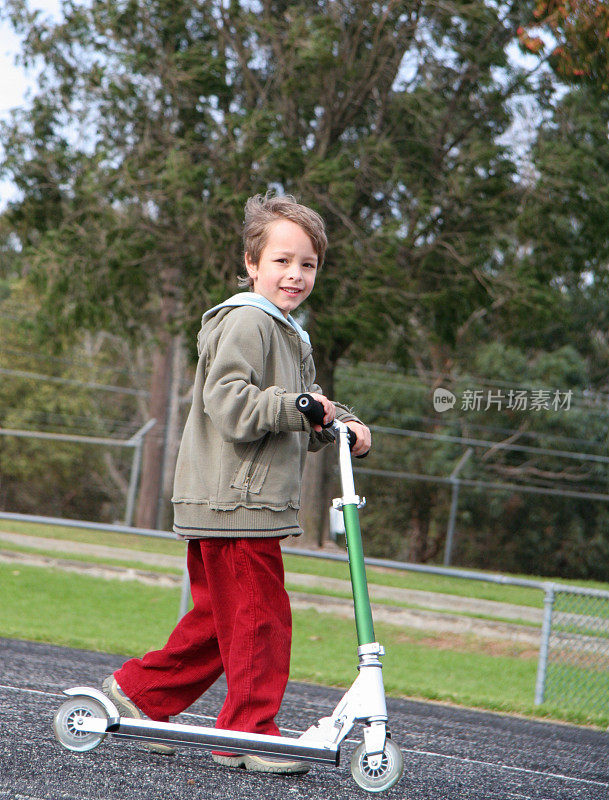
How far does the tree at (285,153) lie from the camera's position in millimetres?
13750

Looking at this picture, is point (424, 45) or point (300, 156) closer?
point (300, 156)

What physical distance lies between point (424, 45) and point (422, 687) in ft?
35.9

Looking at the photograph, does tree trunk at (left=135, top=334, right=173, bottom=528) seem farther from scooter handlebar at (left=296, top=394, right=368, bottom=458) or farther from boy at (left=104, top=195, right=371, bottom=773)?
scooter handlebar at (left=296, top=394, right=368, bottom=458)

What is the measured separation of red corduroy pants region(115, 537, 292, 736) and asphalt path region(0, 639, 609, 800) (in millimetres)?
186

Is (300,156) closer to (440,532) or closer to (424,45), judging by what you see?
(424,45)

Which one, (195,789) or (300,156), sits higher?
(300,156)

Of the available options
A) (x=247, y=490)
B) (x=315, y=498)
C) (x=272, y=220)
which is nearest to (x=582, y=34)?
(x=272, y=220)

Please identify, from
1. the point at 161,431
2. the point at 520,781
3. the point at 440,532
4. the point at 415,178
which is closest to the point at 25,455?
the point at 161,431

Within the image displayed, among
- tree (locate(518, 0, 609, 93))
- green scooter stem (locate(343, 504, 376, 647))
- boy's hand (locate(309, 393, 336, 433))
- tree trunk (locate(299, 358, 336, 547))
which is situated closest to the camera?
green scooter stem (locate(343, 504, 376, 647))

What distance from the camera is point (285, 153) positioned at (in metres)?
13.3

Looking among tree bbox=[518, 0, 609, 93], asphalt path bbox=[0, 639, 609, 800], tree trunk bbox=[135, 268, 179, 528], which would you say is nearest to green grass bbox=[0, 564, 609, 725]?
asphalt path bbox=[0, 639, 609, 800]

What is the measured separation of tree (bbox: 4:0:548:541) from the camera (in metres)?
13.8

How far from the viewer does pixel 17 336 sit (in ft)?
110

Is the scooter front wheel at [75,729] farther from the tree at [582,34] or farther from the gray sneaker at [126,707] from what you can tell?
the tree at [582,34]
